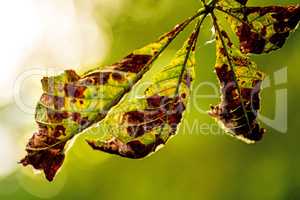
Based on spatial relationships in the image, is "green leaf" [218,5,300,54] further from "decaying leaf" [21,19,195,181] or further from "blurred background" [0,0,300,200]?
"blurred background" [0,0,300,200]

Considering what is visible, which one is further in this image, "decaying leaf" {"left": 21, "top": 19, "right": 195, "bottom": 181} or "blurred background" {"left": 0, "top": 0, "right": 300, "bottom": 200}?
"blurred background" {"left": 0, "top": 0, "right": 300, "bottom": 200}

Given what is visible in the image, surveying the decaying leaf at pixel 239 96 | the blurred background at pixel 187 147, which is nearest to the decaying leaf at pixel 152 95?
the decaying leaf at pixel 239 96

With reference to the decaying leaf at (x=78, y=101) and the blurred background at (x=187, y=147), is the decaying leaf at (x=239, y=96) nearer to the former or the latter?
the decaying leaf at (x=78, y=101)

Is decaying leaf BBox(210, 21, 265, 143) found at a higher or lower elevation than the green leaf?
lower

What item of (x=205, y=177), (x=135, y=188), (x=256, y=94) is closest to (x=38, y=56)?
(x=135, y=188)

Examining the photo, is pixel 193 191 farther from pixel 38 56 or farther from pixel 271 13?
pixel 271 13

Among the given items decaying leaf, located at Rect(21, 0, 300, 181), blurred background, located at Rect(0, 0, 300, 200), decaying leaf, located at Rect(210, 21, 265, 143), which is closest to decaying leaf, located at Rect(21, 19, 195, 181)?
decaying leaf, located at Rect(21, 0, 300, 181)
